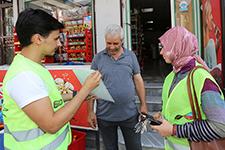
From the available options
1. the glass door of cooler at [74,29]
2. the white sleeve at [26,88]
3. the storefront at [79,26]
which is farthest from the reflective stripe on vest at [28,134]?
the glass door of cooler at [74,29]

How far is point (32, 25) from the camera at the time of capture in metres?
1.20

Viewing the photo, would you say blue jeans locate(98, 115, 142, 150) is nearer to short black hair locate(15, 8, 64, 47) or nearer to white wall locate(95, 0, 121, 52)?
short black hair locate(15, 8, 64, 47)

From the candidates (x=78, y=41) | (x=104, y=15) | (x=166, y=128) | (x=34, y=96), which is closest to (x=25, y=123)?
(x=34, y=96)

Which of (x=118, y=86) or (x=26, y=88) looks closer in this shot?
(x=26, y=88)

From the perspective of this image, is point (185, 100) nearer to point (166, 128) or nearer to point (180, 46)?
point (166, 128)

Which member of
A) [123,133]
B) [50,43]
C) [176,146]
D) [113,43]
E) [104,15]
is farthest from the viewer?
[104,15]

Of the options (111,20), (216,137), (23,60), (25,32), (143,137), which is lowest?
(143,137)

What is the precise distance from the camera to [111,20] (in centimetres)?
446

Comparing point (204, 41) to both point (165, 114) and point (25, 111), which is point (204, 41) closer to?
point (165, 114)

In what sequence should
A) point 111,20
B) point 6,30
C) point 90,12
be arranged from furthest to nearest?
point 6,30 → point 90,12 → point 111,20

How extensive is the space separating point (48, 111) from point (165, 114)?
0.65 metres

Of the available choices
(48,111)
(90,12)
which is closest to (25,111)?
(48,111)

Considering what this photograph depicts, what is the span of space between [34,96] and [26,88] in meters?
0.05

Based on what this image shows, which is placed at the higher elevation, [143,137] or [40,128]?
[40,128]
